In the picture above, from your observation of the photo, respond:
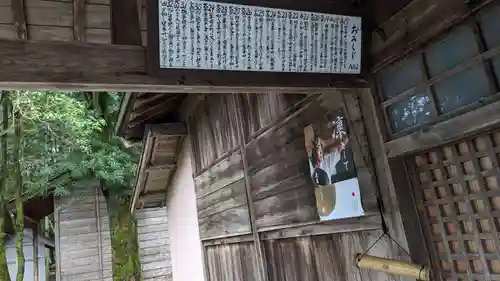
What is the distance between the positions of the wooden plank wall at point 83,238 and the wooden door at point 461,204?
12.0m

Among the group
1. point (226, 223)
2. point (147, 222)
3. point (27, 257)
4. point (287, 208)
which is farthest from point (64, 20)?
point (27, 257)

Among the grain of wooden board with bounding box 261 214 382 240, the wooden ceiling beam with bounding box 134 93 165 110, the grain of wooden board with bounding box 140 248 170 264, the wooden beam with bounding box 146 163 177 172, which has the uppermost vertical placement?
the wooden ceiling beam with bounding box 134 93 165 110

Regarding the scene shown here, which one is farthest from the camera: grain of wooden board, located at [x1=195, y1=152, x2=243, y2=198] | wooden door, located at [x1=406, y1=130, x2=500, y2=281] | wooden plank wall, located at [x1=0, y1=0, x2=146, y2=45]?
grain of wooden board, located at [x1=195, y1=152, x2=243, y2=198]

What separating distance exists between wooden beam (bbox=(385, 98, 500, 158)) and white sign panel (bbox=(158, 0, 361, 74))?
0.73 m

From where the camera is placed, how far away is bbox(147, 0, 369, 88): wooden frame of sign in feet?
9.36

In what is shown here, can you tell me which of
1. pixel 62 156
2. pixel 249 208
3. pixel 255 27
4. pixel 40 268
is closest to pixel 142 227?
pixel 62 156

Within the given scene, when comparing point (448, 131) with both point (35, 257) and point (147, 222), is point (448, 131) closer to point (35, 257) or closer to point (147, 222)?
point (147, 222)

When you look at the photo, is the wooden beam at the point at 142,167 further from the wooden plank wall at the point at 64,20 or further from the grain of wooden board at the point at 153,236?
the wooden plank wall at the point at 64,20

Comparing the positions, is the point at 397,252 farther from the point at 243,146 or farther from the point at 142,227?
the point at 142,227

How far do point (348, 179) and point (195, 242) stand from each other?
18.6ft

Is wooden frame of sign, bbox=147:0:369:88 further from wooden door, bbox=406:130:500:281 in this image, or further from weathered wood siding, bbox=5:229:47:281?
weathered wood siding, bbox=5:229:47:281

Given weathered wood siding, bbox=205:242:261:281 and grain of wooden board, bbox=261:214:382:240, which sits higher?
grain of wooden board, bbox=261:214:382:240

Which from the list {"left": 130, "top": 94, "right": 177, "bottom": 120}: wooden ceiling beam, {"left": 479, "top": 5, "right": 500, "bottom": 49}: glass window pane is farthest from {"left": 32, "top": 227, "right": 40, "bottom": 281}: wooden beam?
{"left": 479, "top": 5, "right": 500, "bottom": 49}: glass window pane

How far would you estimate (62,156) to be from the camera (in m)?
11.4
